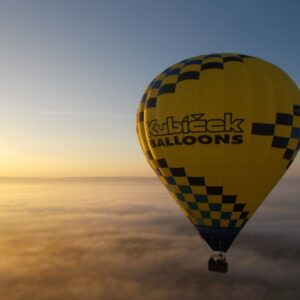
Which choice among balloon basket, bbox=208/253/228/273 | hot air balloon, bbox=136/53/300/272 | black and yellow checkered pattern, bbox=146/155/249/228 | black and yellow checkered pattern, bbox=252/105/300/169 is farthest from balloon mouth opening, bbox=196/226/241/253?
black and yellow checkered pattern, bbox=252/105/300/169

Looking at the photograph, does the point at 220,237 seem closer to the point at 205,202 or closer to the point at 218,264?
the point at 218,264

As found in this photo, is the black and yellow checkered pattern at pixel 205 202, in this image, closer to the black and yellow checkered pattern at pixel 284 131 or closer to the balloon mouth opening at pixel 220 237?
the balloon mouth opening at pixel 220 237

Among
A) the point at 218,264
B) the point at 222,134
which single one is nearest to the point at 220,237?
the point at 218,264

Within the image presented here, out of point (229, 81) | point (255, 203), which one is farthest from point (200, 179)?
point (229, 81)

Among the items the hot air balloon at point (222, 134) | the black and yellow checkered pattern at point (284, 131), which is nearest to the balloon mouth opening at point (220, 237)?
the hot air balloon at point (222, 134)

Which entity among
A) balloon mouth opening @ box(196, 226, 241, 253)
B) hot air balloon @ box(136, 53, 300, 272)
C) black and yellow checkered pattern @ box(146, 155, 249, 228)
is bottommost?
balloon mouth opening @ box(196, 226, 241, 253)

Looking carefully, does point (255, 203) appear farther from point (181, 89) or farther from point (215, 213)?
point (181, 89)

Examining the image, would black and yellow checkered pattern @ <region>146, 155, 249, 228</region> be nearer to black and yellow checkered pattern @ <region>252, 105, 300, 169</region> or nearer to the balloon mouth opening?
the balloon mouth opening
